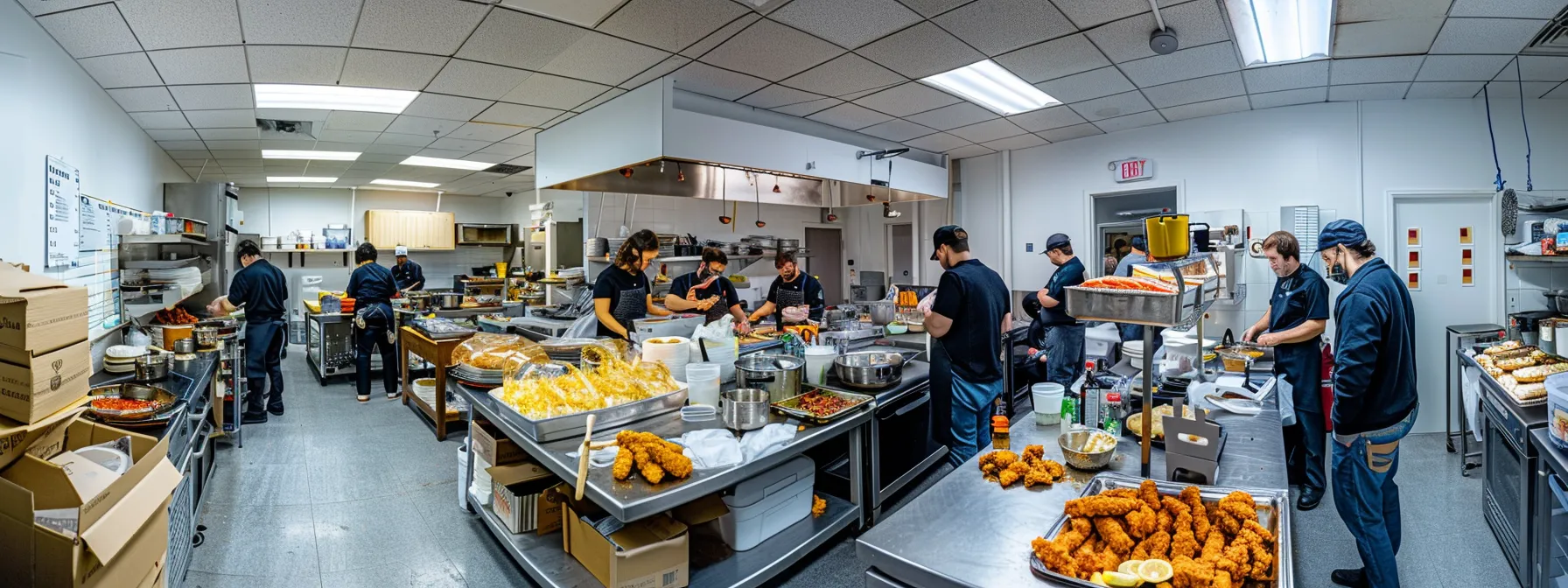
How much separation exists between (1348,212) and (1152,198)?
1.51 metres

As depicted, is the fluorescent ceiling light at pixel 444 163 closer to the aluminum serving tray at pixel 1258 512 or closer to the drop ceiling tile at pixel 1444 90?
the aluminum serving tray at pixel 1258 512

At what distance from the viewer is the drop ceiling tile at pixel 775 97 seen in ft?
15.4

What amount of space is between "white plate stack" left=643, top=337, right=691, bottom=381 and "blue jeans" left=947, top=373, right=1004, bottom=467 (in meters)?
1.43

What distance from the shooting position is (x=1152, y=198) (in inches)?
246

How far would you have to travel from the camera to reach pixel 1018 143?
675 centimetres

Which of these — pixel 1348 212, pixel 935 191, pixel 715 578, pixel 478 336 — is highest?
pixel 935 191

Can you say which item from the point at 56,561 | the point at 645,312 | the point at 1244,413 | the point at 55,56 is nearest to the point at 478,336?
the point at 645,312

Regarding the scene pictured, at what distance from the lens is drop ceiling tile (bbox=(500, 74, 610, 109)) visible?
4406mm

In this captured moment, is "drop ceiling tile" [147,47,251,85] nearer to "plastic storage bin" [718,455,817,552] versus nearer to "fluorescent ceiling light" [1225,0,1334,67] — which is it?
"plastic storage bin" [718,455,817,552]

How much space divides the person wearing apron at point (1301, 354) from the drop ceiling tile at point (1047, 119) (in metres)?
2.23

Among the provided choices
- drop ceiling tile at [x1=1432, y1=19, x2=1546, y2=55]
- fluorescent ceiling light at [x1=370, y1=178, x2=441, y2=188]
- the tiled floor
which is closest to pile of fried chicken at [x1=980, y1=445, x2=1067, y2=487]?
the tiled floor

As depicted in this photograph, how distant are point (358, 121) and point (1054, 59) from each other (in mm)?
5715

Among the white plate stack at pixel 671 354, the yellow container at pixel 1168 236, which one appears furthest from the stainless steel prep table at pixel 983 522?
the white plate stack at pixel 671 354

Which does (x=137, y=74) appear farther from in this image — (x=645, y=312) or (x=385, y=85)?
(x=645, y=312)
